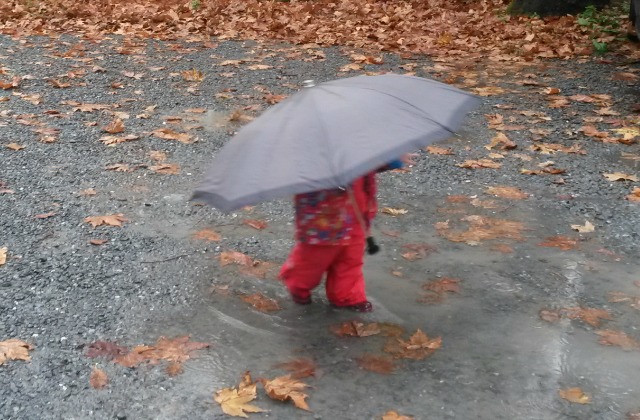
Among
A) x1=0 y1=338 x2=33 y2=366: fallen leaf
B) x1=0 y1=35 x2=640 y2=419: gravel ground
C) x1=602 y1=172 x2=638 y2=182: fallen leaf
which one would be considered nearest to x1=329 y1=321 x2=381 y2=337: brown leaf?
x1=0 y1=35 x2=640 y2=419: gravel ground

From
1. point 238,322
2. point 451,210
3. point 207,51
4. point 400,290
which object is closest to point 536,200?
point 451,210

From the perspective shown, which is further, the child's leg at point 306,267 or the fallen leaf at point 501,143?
the fallen leaf at point 501,143

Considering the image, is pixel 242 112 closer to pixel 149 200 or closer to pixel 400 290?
pixel 149 200

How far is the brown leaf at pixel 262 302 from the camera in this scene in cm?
376

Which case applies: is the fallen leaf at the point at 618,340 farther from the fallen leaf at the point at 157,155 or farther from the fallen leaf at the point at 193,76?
the fallen leaf at the point at 193,76

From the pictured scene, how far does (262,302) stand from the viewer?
3811 mm

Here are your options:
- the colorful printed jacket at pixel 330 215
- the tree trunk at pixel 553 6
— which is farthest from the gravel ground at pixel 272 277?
the tree trunk at pixel 553 6

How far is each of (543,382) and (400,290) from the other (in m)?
1.00

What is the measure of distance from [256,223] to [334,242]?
1.38 metres

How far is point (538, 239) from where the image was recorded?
445 cm

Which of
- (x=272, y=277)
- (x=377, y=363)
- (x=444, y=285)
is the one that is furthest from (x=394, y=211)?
(x=377, y=363)

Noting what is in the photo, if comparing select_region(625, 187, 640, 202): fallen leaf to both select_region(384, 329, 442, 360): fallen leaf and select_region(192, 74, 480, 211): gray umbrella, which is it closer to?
select_region(192, 74, 480, 211): gray umbrella

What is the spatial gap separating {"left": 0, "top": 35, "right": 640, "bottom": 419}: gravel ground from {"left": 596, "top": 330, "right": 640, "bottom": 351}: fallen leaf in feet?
0.19

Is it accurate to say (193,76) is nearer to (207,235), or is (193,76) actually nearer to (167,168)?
(167,168)
